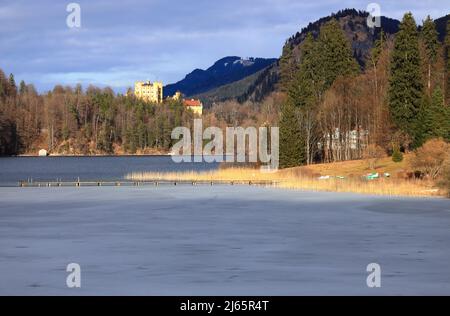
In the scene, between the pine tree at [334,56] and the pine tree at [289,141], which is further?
the pine tree at [334,56]

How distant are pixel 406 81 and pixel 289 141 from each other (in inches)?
555

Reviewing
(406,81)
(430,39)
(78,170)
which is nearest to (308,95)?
(430,39)

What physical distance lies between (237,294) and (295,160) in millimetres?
65144

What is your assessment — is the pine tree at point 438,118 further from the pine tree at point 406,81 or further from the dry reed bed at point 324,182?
the dry reed bed at point 324,182

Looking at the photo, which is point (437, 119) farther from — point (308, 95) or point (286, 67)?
point (286, 67)

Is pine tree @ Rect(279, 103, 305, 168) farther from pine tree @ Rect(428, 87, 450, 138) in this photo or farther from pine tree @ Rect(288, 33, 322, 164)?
pine tree @ Rect(428, 87, 450, 138)

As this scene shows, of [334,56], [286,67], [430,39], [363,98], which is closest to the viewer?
[363,98]

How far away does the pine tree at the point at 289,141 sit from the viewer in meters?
81.1

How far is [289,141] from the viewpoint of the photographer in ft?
268

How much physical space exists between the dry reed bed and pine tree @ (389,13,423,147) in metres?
12.2

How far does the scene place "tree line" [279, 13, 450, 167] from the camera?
75438 mm

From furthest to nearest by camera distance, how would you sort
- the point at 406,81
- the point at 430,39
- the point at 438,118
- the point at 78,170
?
the point at 78,170, the point at 430,39, the point at 406,81, the point at 438,118

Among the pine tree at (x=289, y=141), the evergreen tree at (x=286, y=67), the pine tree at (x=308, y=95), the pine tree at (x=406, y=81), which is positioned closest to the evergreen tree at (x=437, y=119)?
the pine tree at (x=406, y=81)

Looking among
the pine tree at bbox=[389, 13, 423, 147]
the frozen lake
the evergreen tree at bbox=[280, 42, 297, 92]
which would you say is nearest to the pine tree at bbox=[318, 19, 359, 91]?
the evergreen tree at bbox=[280, 42, 297, 92]
